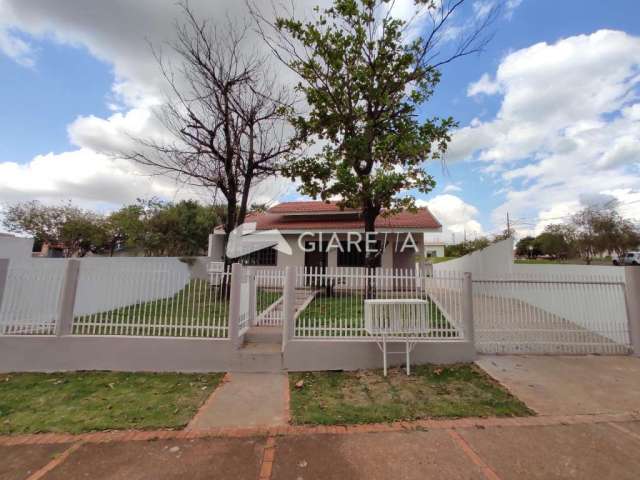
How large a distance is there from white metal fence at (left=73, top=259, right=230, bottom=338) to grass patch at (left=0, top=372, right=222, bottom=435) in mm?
752

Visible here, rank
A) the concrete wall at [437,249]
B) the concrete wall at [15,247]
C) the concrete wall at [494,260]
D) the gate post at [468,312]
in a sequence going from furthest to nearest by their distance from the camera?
the concrete wall at [437,249], the concrete wall at [494,260], the concrete wall at [15,247], the gate post at [468,312]

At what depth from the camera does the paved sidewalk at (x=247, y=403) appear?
360 centimetres

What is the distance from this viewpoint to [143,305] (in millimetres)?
5359

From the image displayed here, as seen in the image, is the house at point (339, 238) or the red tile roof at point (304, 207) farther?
the red tile roof at point (304, 207)

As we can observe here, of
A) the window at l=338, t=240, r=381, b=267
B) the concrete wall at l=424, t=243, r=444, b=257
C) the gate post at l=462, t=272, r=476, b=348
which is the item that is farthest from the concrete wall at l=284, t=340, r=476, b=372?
the concrete wall at l=424, t=243, r=444, b=257

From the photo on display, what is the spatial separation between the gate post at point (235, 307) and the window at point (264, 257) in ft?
28.6

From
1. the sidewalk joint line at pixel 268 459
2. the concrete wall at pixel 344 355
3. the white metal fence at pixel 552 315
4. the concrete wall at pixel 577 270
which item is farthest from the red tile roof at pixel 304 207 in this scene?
the sidewalk joint line at pixel 268 459

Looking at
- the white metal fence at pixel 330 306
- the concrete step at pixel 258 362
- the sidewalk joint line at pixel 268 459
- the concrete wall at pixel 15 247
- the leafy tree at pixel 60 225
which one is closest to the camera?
the sidewalk joint line at pixel 268 459

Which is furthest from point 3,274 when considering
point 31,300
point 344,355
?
point 344,355

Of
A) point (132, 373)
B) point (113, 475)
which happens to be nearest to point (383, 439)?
point (113, 475)

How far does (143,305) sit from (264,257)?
9.01 meters

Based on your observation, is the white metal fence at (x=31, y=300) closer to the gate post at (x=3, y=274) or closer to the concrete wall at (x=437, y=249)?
the gate post at (x=3, y=274)

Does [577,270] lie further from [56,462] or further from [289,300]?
[56,462]

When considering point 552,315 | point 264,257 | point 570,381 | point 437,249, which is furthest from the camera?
point 437,249
